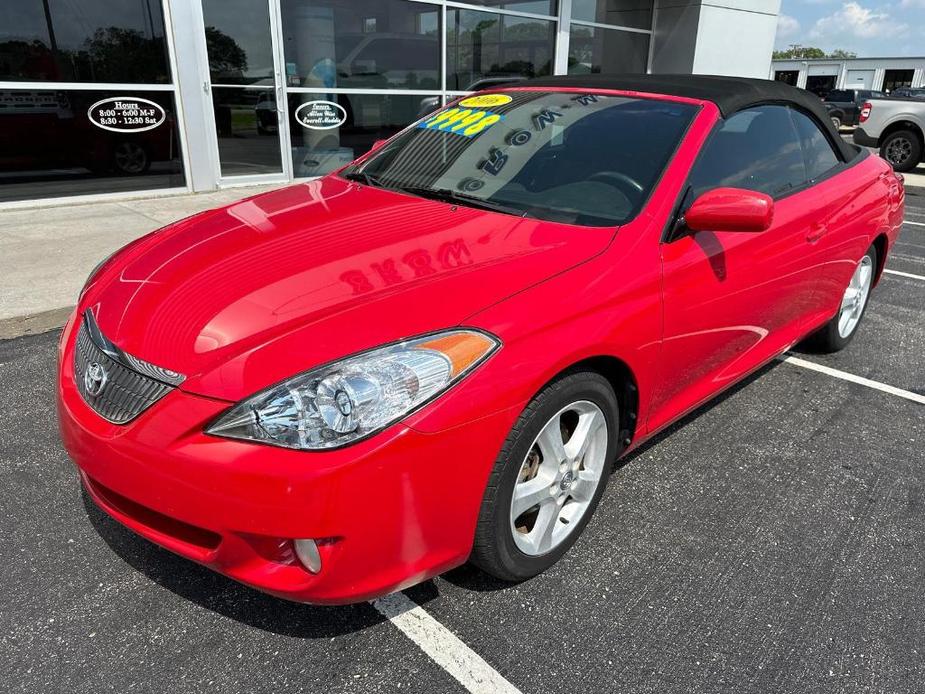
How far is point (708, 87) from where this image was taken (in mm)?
3115

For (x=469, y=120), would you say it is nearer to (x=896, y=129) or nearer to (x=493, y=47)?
(x=493, y=47)

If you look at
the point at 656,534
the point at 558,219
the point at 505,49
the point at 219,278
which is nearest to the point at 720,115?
the point at 558,219

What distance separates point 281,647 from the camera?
2.05 metres

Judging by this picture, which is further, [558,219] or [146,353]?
[558,219]

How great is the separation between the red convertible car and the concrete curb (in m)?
2.06

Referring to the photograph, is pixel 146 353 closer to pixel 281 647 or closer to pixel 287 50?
pixel 281 647

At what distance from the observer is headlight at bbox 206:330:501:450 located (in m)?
1.76

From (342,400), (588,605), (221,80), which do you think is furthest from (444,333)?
(221,80)

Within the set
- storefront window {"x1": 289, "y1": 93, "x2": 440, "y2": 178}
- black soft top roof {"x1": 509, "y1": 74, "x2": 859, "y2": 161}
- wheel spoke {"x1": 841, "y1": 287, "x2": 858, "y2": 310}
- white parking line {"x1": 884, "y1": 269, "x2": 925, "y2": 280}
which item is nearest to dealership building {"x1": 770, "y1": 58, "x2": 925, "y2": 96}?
storefront window {"x1": 289, "y1": 93, "x2": 440, "y2": 178}

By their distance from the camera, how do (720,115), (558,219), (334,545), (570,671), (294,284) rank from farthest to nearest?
(720,115), (558,219), (294,284), (570,671), (334,545)

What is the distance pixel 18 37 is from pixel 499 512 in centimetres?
779

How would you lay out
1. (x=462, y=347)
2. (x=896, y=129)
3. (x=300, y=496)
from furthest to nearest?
(x=896, y=129) → (x=462, y=347) → (x=300, y=496)

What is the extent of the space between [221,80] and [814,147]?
713cm

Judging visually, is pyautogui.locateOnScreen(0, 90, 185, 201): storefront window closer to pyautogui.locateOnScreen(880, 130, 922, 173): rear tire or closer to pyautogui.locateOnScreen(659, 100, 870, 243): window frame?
pyautogui.locateOnScreen(659, 100, 870, 243): window frame
